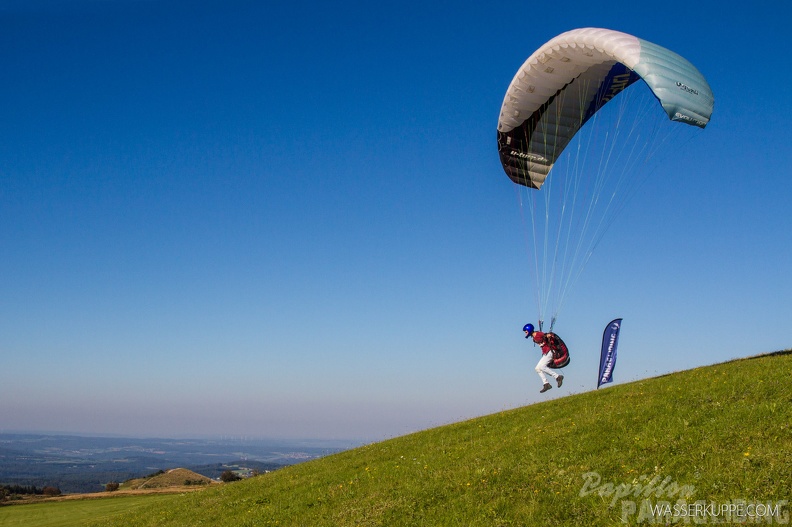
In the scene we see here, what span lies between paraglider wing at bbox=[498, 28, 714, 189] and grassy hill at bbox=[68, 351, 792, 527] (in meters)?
7.58

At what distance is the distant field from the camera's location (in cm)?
2219

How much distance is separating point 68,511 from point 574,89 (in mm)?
27527

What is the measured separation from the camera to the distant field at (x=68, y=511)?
22188mm

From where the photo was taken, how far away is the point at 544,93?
20531mm

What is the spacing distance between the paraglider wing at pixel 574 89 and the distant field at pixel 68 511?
63.4 feet

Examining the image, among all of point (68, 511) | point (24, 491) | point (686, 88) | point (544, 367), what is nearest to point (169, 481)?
point (68, 511)

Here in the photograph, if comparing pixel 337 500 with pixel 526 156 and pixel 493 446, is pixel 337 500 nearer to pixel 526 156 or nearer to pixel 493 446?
pixel 493 446

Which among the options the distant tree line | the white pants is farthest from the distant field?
the white pants

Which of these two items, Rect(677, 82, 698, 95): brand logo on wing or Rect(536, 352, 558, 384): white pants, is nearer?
Rect(677, 82, 698, 95): brand logo on wing

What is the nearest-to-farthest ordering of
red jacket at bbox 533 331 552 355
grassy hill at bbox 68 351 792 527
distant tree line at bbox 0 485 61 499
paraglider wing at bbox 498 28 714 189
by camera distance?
1. grassy hill at bbox 68 351 792 527
2. paraglider wing at bbox 498 28 714 189
3. red jacket at bbox 533 331 552 355
4. distant tree line at bbox 0 485 61 499

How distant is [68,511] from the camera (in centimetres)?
2544

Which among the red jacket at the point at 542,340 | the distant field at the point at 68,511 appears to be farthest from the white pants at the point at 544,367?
the distant field at the point at 68,511

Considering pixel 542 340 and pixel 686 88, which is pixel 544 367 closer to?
pixel 542 340

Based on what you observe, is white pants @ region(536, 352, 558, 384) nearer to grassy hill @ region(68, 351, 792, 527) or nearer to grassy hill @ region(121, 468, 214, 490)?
grassy hill @ region(68, 351, 792, 527)
